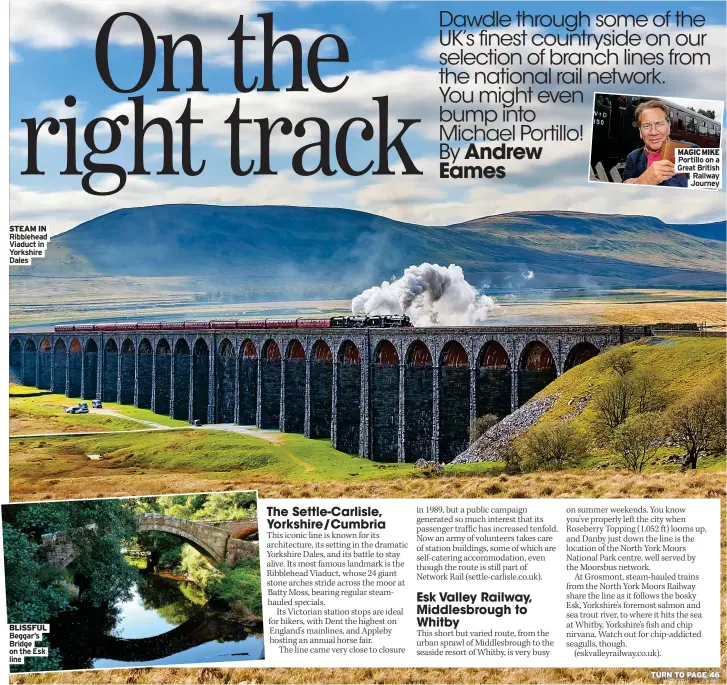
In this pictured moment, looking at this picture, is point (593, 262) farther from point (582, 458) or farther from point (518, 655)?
point (518, 655)

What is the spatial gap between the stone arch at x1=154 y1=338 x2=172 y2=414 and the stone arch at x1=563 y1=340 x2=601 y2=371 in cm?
4711

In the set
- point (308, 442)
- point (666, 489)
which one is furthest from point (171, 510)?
point (308, 442)

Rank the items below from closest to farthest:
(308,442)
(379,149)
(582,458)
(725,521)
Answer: (725,521) < (379,149) < (582,458) < (308,442)

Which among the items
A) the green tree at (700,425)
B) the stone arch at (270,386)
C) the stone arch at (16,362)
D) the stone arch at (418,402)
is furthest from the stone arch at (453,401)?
the stone arch at (16,362)

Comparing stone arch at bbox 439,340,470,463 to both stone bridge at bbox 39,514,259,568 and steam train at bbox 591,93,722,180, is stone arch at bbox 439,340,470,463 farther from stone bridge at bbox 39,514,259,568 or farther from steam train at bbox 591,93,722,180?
stone bridge at bbox 39,514,259,568

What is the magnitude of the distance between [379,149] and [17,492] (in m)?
27.8

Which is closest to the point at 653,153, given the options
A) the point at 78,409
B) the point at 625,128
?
the point at 625,128

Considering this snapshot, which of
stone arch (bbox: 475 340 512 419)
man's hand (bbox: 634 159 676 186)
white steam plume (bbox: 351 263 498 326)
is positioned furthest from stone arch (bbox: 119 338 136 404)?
man's hand (bbox: 634 159 676 186)

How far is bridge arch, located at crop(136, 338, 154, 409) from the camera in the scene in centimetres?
8669

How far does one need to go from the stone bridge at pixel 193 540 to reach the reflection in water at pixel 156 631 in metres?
1.05

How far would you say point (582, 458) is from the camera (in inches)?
1277

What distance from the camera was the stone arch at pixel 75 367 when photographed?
93.9m

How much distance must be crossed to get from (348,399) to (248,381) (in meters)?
15.0
